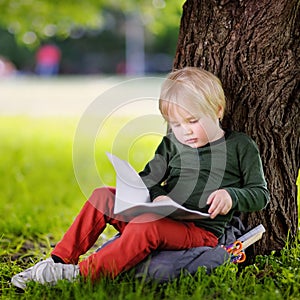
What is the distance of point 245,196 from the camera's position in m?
2.99

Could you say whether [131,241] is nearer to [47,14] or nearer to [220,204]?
[220,204]

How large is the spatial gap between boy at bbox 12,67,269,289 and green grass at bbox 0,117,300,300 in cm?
10

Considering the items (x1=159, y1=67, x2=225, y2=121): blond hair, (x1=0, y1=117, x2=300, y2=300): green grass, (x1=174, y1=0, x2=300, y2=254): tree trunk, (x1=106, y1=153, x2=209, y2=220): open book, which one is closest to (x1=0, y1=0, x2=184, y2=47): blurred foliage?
(x1=0, y1=117, x2=300, y2=300): green grass

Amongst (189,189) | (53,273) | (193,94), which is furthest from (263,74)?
(53,273)

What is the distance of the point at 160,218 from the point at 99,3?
6.86 metres

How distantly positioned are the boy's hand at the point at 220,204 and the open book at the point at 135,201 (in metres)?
0.06

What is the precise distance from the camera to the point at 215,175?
124 inches

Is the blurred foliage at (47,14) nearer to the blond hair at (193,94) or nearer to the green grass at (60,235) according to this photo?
the green grass at (60,235)

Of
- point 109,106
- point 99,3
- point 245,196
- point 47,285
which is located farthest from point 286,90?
point 99,3

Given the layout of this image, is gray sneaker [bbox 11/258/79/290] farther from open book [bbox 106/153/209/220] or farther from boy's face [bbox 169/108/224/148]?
boy's face [bbox 169/108/224/148]

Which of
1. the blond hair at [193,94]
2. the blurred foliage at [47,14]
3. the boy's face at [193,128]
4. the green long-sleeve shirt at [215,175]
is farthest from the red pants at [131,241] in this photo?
the blurred foliage at [47,14]

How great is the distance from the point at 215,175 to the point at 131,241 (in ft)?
1.73

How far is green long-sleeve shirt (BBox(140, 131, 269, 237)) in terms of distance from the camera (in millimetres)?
3074

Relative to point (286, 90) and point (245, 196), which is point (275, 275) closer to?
point (245, 196)
